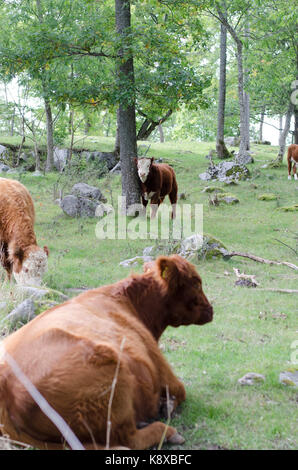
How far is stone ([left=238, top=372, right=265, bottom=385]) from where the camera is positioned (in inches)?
184

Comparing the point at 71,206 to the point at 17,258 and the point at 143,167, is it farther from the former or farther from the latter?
the point at 17,258

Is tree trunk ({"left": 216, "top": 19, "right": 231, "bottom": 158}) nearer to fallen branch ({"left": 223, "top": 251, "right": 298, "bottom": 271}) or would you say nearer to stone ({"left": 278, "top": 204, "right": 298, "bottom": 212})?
stone ({"left": 278, "top": 204, "right": 298, "bottom": 212})

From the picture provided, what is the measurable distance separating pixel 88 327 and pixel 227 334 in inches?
131

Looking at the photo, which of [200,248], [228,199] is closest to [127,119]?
[228,199]

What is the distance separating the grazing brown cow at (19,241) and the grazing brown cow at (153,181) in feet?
18.0

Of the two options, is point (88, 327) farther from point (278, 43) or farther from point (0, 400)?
point (278, 43)

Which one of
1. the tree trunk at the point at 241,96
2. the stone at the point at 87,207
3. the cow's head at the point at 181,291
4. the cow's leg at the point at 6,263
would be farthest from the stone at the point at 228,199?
the cow's head at the point at 181,291

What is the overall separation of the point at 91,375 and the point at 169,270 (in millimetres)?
1213

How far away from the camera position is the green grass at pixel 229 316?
389 cm

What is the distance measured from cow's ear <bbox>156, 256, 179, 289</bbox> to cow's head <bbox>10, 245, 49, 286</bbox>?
4.25m

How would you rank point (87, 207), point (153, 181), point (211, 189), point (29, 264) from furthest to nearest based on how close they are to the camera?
point (211, 189)
point (87, 207)
point (153, 181)
point (29, 264)

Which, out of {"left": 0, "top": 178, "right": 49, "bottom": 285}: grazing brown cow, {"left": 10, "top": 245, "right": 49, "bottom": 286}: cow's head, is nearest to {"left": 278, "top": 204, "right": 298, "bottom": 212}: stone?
{"left": 0, "top": 178, "right": 49, "bottom": 285}: grazing brown cow

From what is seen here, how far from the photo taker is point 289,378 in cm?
472

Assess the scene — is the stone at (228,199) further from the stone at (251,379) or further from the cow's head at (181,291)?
the cow's head at (181,291)
